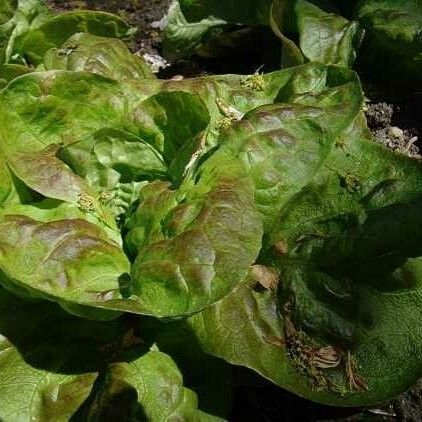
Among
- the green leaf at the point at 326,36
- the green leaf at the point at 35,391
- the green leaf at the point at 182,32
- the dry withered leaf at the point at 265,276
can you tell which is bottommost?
the green leaf at the point at 35,391

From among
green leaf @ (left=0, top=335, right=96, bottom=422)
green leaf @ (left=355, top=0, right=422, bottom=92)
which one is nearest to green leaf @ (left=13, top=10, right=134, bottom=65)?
green leaf @ (left=355, top=0, right=422, bottom=92)

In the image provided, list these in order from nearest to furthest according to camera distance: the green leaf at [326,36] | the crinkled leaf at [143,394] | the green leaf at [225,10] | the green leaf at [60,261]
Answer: the green leaf at [60,261] < the crinkled leaf at [143,394] < the green leaf at [326,36] < the green leaf at [225,10]

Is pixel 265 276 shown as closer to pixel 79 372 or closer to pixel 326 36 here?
pixel 79 372

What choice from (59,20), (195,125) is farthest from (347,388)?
(59,20)

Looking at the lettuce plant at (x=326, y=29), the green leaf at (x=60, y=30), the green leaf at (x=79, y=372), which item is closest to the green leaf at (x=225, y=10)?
the lettuce plant at (x=326, y=29)

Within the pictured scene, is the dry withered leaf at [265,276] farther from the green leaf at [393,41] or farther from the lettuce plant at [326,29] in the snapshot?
the green leaf at [393,41]

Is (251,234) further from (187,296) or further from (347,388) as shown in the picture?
(347,388)
